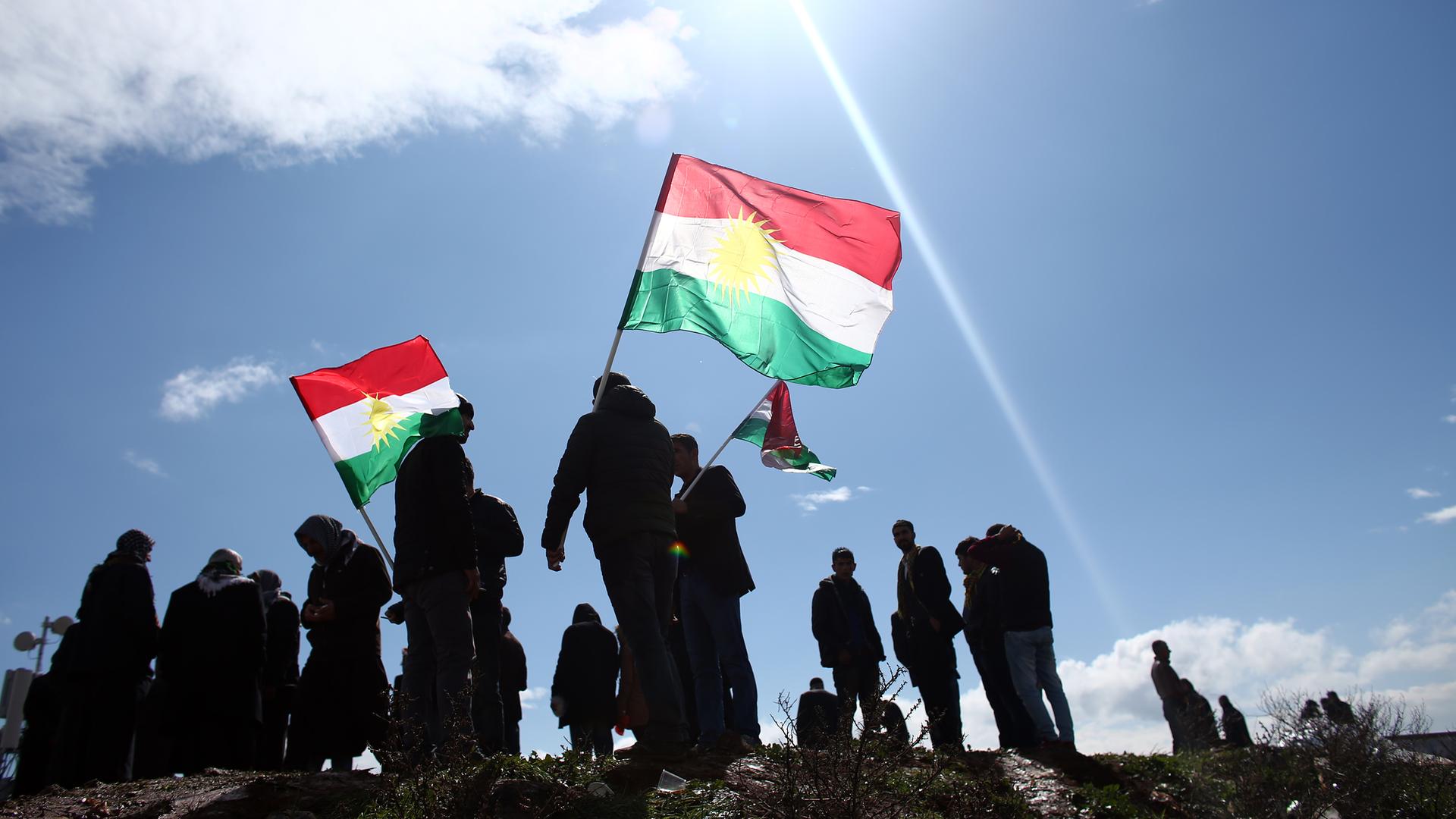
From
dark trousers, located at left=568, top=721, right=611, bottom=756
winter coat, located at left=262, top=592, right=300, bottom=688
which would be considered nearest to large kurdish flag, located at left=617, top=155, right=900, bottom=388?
winter coat, located at left=262, top=592, right=300, bottom=688

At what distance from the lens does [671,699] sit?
5141 mm

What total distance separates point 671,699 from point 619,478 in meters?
1.27

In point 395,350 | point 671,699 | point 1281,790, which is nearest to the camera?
point 671,699

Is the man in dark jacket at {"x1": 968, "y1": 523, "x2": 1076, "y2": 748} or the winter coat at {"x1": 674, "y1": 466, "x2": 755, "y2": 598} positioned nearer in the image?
the winter coat at {"x1": 674, "y1": 466, "x2": 755, "y2": 598}

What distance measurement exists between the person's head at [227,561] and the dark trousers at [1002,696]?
5643mm

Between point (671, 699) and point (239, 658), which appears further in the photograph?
point (239, 658)

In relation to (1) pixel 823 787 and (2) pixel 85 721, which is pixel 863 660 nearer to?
(1) pixel 823 787

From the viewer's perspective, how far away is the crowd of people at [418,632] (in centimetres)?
523

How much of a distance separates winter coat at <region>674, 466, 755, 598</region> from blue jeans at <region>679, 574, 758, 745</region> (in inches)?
3.0

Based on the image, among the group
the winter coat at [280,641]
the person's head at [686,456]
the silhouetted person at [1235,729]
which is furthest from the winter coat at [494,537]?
the silhouetted person at [1235,729]

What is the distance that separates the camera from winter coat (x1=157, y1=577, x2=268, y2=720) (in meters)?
5.75

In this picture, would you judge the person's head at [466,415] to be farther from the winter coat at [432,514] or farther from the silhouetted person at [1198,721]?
the silhouetted person at [1198,721]

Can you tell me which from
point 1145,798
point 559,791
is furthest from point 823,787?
point 1145,798

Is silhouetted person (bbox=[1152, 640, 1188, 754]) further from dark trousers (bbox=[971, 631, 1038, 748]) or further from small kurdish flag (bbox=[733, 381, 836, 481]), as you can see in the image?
small kurdish flag (bbox=[733, 381, 836, 481])
